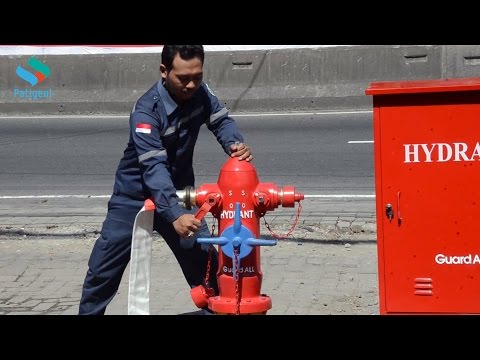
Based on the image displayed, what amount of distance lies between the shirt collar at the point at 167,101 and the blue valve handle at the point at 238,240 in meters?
0.68

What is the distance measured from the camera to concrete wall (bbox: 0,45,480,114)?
15.0 metres

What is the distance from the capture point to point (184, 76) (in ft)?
14.0

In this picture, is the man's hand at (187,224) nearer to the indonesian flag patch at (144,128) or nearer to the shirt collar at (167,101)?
the indonesian flag patch at (144,128)

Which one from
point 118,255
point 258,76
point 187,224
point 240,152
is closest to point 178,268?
point 118,255

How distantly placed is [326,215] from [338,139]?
13.9ft

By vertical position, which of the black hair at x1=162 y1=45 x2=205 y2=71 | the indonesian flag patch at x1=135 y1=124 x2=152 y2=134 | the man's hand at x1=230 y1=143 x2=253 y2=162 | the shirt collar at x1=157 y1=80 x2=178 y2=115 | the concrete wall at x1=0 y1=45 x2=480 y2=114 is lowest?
the man's hand at x1=230 y1=143 x2=253 y2=162

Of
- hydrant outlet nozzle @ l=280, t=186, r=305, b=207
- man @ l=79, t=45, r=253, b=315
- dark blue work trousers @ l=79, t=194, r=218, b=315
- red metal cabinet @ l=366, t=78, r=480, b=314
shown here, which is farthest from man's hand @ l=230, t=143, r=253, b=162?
red metal cabinet @ l=366, t=78, r=480, b=314

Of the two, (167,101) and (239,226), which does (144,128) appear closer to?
(167,101)

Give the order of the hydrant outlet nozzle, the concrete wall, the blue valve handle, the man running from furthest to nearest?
the concrete wall
the man
the hydrant outlet nozzle
the blue valve handle

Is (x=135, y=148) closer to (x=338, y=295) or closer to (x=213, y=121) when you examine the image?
(x=213, y=121)

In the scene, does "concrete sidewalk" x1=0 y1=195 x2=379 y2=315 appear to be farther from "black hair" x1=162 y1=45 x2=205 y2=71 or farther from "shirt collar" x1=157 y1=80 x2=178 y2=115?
"black hair" x1=162 y1=45 x2=205 y2=71

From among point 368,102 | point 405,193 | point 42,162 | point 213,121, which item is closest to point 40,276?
point 213,121

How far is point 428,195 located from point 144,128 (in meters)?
1.52

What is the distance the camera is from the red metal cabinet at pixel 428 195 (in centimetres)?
457
